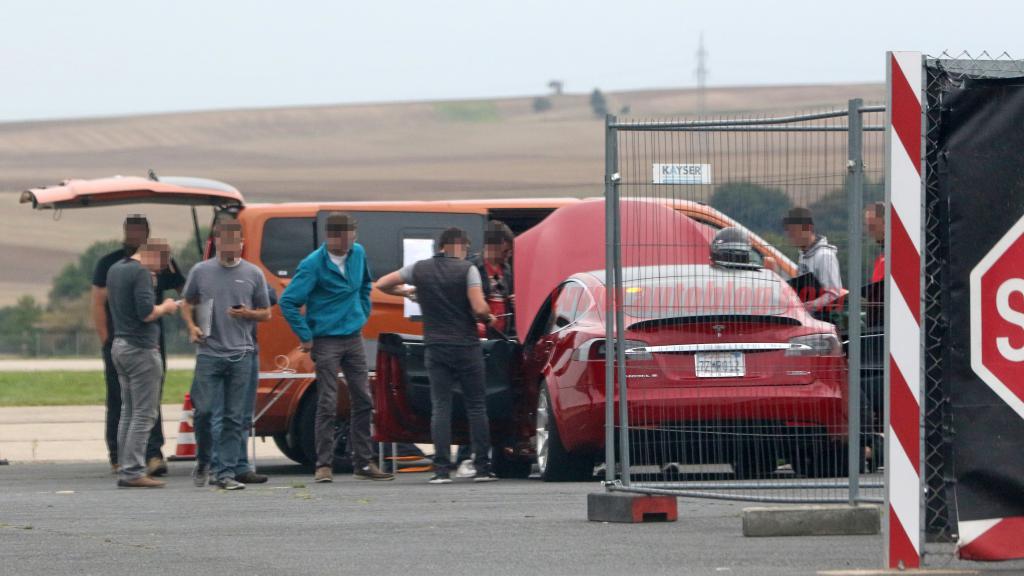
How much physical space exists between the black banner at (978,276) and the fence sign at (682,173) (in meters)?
1.78

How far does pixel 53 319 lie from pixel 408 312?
5171cm

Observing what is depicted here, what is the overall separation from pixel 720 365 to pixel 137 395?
4596 millimetres

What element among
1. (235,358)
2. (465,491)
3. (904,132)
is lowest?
(465,491)

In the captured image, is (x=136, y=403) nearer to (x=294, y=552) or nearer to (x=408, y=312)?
(x=408, y=312)

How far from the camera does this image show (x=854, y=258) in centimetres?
771

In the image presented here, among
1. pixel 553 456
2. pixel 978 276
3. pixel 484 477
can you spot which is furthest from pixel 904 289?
pixel 484 477

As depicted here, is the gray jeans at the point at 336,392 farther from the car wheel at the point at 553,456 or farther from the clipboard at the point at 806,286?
the clipboard at the point at 806,286

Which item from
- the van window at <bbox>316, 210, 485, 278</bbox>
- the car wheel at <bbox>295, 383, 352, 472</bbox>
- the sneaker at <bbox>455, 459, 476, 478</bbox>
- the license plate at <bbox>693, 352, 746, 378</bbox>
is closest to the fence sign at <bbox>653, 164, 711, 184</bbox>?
the license plate at <bbox>693, 352, 746, 378</bbox>

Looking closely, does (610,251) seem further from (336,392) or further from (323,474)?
(323,474)

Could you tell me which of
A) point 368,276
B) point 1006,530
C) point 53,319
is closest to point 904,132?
point 1006,530

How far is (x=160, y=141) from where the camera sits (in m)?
107

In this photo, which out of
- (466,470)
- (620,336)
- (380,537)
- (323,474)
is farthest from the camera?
(466,470)

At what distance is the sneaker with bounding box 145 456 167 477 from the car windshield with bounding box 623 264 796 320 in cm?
557

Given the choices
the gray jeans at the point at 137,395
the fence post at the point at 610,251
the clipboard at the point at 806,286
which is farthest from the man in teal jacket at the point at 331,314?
the clipboard at the point at 806,286
